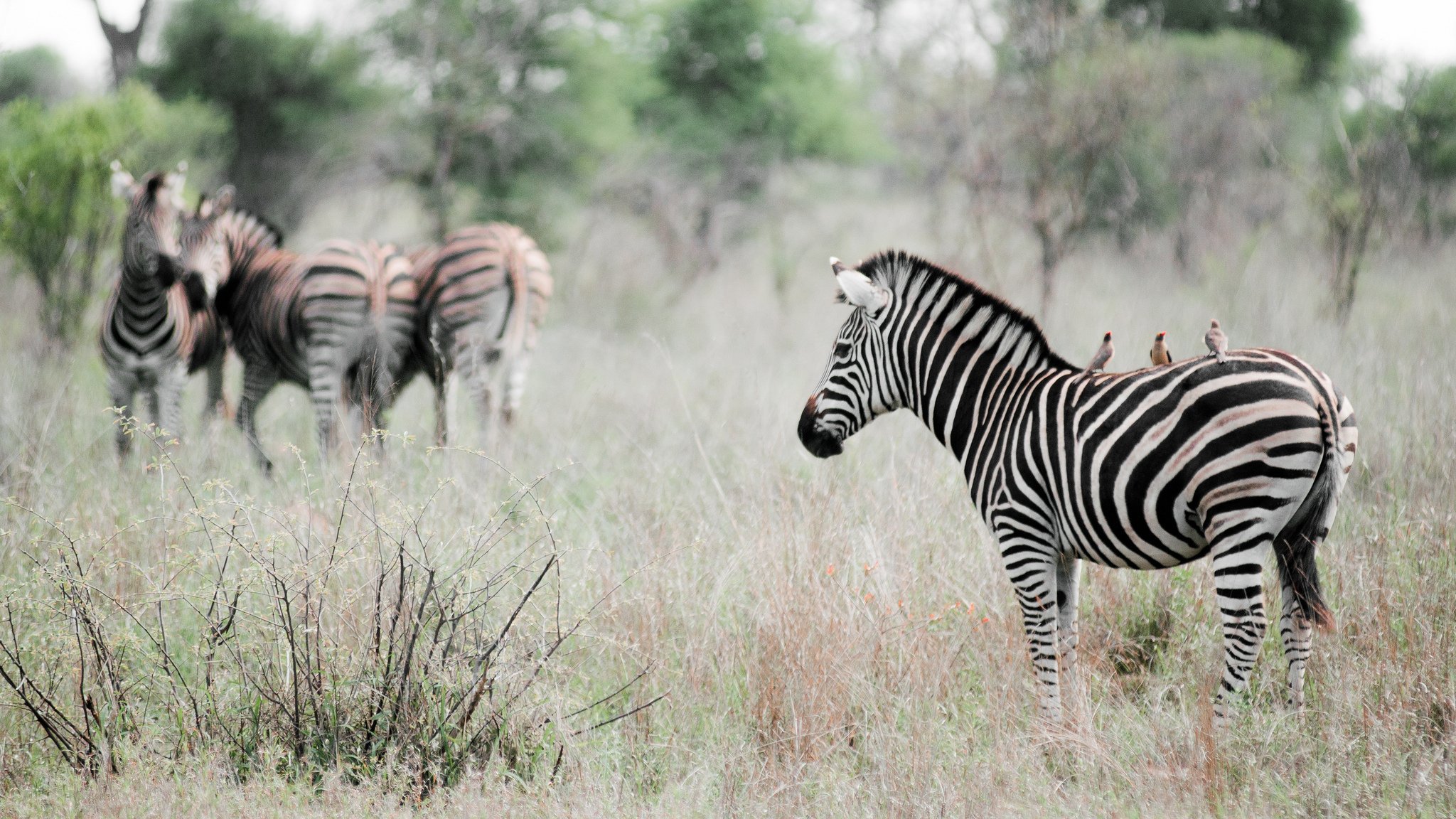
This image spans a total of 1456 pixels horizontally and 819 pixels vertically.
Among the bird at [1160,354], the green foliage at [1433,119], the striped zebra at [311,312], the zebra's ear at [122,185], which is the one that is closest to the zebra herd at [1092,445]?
the bird at [1160,354]

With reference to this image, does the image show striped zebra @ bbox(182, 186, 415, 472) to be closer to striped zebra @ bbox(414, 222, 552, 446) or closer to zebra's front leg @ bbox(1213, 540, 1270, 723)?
striped zebra @ bbox(414, 222, 552, 446)

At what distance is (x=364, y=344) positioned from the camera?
7.14m

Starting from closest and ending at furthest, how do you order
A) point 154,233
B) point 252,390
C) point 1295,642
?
point 1295,642
point 154,233
point 252,390

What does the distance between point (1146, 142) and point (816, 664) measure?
50.2 ft

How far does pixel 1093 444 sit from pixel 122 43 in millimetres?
14982

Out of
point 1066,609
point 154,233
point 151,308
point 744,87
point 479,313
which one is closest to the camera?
point 1066,609

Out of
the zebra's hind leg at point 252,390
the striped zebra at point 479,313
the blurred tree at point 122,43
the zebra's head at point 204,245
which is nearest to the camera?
the zebra's head at point 204,245

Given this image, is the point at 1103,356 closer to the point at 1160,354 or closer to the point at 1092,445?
the point at 1160,354

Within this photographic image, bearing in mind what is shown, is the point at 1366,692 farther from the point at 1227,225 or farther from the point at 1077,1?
the point at 1227,225

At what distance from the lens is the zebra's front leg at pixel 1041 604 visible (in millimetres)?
3564

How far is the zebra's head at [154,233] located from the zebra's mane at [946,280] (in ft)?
16.4

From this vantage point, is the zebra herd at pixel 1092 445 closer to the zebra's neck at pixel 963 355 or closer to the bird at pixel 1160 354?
the zebra's neck at pixel 963 355

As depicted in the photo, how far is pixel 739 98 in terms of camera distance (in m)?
19.5

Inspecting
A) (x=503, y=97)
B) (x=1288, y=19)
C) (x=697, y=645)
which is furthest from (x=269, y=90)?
(x=1288, y=19)
